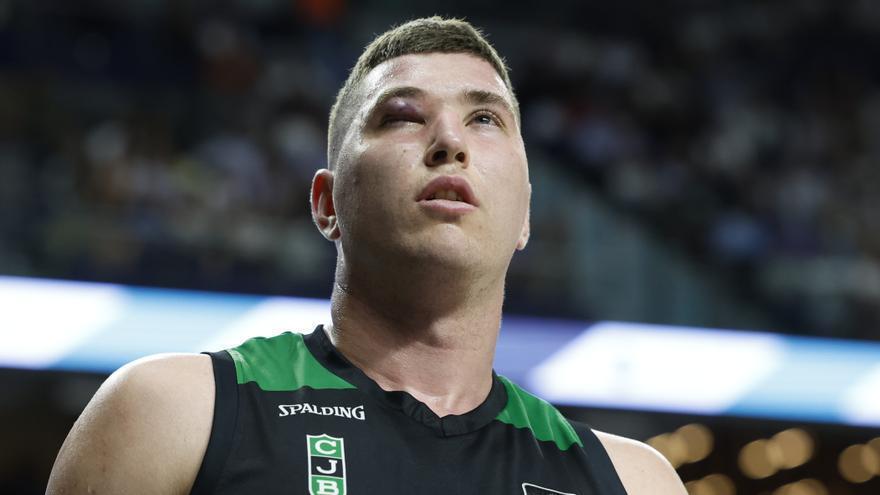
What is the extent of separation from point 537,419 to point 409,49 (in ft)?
2.86

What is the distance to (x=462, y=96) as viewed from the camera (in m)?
2.51

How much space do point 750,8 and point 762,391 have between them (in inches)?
224

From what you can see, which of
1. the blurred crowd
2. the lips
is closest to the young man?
the lips

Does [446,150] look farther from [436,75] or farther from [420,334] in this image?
[420,334]

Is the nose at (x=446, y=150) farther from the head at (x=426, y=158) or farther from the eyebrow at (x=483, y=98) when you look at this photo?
the eyebrow at (x=483, y=98)

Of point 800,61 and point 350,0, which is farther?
point 800,61

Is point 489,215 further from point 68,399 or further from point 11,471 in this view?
point 11,471

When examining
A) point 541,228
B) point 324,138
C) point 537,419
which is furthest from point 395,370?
point 324,138

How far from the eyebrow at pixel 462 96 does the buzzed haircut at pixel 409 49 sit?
9 centimetres

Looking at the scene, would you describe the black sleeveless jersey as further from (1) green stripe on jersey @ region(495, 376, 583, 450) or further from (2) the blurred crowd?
(2) the blurred crowd

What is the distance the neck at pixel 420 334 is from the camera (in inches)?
94.8

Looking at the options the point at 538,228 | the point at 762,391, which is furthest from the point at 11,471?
the point at 762,391

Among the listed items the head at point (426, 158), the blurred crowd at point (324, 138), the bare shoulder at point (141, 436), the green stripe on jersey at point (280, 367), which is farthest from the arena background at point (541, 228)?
the bare shoulder at point (141, 436)

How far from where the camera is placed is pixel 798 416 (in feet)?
29.7
